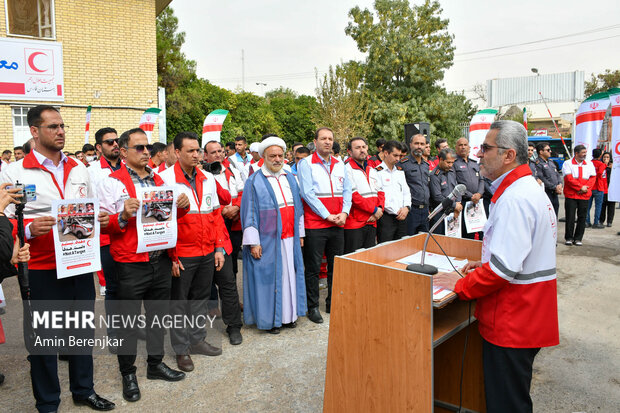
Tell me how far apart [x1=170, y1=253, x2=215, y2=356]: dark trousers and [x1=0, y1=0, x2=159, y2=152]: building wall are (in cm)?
1142

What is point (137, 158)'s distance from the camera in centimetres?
390

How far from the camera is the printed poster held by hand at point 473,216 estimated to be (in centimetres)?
746

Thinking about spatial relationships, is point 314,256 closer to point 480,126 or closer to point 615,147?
point 615,147

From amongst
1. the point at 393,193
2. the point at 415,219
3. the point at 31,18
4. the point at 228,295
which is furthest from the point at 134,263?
the point at 31,18

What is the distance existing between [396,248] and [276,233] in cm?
179

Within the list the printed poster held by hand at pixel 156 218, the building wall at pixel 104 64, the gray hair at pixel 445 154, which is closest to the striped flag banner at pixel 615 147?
the gray hair at pixel 445 154

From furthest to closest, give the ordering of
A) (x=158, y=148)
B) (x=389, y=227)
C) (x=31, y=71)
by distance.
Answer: (x=31, y=71), (x=389, y=227), (x=158, y=148)

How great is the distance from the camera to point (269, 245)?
203 inches

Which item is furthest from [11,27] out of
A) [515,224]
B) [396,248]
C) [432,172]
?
[515,224]

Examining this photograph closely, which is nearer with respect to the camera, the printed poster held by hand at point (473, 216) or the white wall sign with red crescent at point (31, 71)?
Result: the printed poster held by hand at point (473, 216)

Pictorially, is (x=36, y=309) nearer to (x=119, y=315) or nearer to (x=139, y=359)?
(x=119, y=315)

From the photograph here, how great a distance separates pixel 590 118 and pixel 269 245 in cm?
752

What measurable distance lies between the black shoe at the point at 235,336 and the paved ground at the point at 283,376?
0.07 m

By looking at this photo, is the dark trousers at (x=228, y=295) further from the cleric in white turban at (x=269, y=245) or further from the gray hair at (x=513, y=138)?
the gray hair at (x=513, y=138)
